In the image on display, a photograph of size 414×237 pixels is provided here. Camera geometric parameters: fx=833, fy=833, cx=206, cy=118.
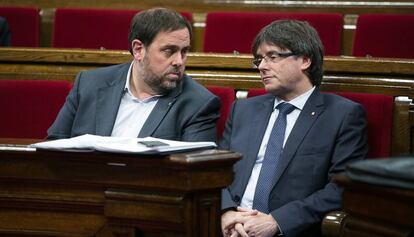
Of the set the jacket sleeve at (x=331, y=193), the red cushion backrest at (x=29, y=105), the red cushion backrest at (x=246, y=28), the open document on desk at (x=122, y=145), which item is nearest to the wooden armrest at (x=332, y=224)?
the jacket sleeve at (x=331, y=193)

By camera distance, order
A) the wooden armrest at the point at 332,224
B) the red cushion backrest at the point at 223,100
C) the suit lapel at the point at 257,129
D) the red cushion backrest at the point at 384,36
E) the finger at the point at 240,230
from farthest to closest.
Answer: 1. the red cushion backrest at the point at 384,36
2. the red cushion backrest at the point at 223,100
3. the suit lapel at the point at 257,129
4. the finger at the point at 240,230
5. the wooden armrest at the point at 332,224

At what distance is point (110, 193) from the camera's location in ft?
3.33

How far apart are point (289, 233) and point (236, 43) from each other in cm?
73

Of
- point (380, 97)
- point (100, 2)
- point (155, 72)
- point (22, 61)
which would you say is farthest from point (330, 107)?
point (100, 2)

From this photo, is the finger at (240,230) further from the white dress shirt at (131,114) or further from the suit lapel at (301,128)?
the white dress shirt at (131,114)

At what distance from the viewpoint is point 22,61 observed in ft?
5.29

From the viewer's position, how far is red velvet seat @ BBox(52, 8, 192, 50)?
196 centimetres

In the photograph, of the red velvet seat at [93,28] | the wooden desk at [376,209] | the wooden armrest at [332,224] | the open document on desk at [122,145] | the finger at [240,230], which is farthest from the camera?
the red velvet seat at [93,28]

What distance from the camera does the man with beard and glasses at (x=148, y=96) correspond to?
1.35 meters

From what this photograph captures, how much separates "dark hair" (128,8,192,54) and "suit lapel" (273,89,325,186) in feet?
0.79

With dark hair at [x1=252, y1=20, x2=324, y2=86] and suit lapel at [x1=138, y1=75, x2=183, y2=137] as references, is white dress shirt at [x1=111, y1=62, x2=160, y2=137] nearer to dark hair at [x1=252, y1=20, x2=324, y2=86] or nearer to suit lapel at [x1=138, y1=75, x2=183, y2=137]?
suit lapel at [x1=138, y1=75, x2=183, y2=137]

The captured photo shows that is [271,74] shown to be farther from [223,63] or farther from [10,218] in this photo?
[10,218]

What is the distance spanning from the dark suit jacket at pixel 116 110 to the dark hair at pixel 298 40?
5.4 inches

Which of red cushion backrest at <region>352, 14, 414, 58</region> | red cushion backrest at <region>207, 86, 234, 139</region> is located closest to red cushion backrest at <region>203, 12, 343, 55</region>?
red cushion backrest at <region>352, 14, 414, 58</region>
